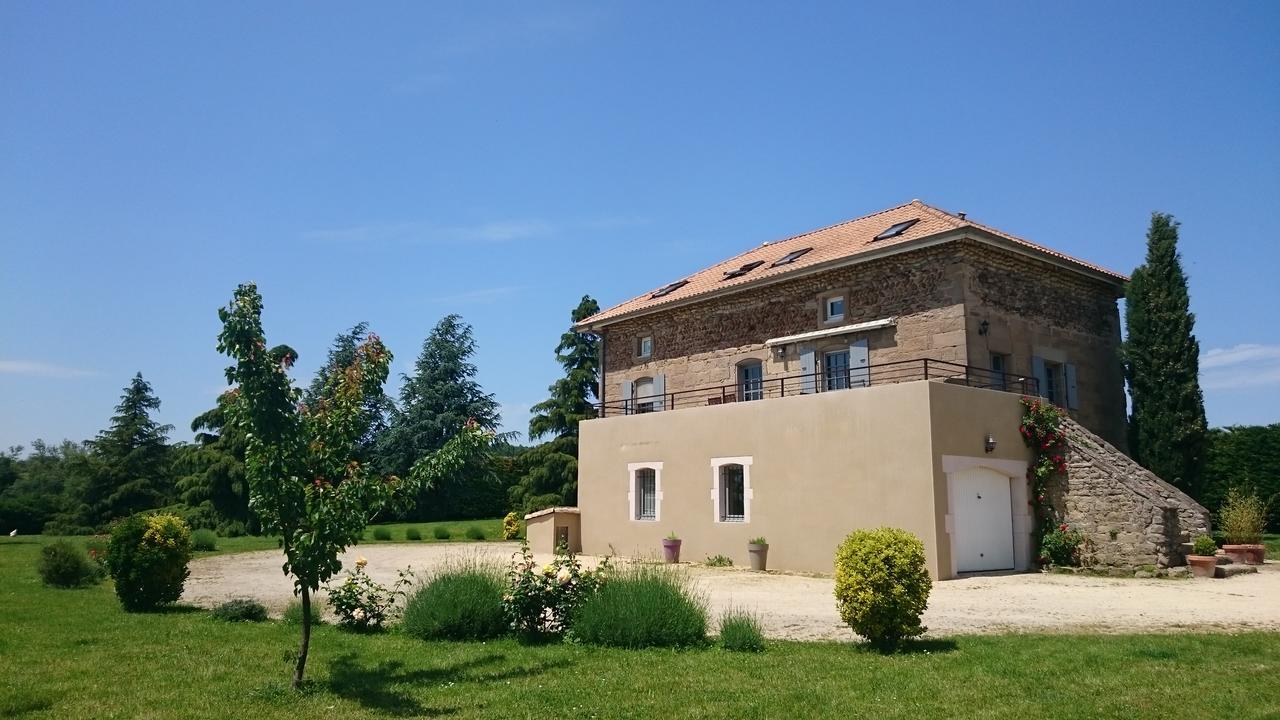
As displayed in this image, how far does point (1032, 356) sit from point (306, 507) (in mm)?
16676

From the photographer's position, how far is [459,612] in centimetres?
933

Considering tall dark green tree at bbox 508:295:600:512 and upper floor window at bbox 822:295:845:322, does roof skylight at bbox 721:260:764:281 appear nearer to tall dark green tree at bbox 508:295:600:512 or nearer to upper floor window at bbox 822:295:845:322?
upper floor window at bbox 822:295:845:322

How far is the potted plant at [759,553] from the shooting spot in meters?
17.7

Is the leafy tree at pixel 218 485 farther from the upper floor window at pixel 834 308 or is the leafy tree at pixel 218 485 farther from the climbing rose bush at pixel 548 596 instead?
the climbing rose bush at pixel 548 596

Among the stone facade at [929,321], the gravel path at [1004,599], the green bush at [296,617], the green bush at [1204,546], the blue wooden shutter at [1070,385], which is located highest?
the stone facade at [929,321]

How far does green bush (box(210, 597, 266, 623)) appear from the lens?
35.4 ft

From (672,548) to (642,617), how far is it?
433 inches

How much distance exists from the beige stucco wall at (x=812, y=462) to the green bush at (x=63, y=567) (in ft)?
36.6

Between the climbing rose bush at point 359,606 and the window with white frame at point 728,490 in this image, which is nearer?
the climbing rose bush at point 359,606

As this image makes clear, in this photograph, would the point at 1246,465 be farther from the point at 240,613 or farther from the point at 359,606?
the point at 240,613

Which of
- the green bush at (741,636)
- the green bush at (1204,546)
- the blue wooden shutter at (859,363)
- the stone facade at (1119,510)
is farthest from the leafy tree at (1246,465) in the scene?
the green bush at (741,636)

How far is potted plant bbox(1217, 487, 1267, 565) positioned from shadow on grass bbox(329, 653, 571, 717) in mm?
14530

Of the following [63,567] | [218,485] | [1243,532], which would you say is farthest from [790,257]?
[218,485]

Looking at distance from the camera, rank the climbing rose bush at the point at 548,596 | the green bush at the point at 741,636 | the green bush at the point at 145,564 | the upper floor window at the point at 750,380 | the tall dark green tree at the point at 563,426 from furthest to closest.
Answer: the tall dark green tree at the point at 563,426
the upper floor window at the point at 750,380
the green bush at the point at 145,564
the climbing rose bush at the point at 548,596
the green bush at the point at 741,636
